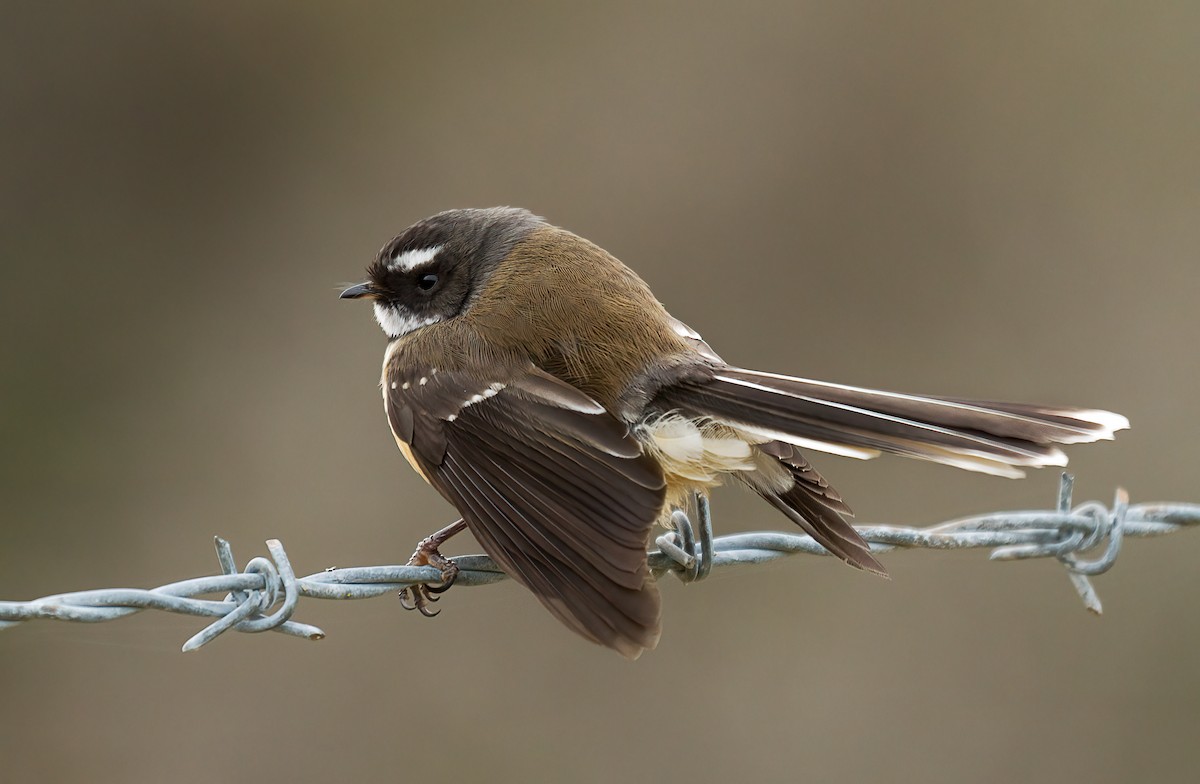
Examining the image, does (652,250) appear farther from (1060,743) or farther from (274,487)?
(1060,743)

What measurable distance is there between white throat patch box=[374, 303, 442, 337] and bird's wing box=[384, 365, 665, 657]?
1.92 ft

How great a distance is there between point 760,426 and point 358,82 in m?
6.55

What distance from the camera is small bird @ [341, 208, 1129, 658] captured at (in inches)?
138

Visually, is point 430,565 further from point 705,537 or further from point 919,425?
point 919,425

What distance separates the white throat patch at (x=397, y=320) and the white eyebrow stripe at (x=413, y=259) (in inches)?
6.7

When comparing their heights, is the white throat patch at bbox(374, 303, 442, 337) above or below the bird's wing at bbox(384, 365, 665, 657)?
above

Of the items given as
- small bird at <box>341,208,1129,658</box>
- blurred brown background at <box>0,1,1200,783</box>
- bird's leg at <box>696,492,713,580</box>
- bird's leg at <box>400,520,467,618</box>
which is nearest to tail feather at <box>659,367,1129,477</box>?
small bird at <box>341,208,1129,658</box>

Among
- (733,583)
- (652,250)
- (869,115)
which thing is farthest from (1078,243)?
(733,583)

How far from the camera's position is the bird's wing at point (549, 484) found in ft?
11.7

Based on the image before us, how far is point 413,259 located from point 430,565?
1604mm

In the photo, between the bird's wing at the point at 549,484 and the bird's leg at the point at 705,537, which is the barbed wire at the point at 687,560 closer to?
the bird's leg at the point at 705,537

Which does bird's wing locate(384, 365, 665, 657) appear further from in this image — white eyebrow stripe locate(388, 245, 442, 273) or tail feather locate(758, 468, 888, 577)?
white eyebrow stripe locate(388, 245, 442, 273)

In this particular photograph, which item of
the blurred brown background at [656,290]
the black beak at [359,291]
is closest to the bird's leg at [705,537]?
the black beak at [359,291]

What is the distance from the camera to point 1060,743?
6586mm
